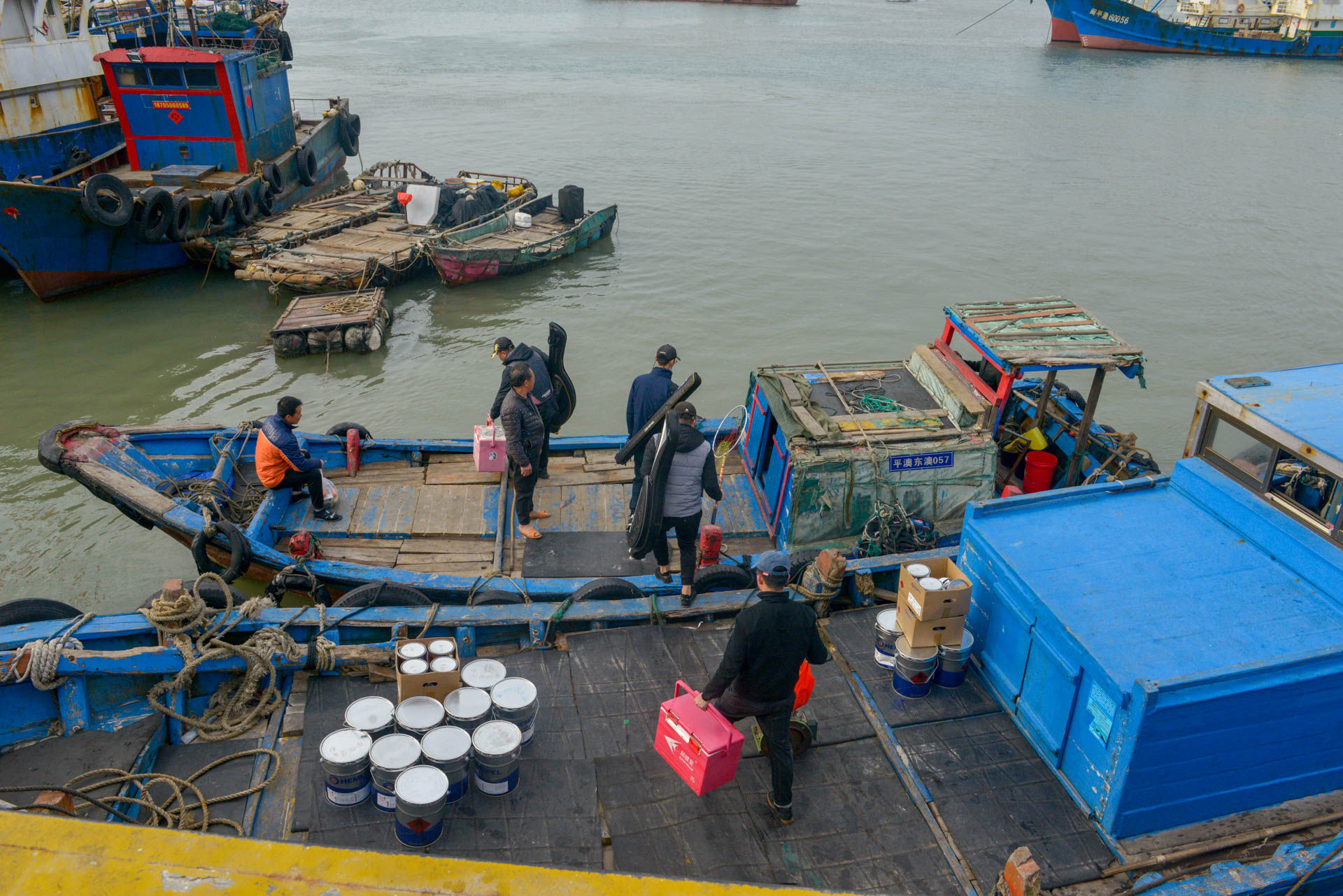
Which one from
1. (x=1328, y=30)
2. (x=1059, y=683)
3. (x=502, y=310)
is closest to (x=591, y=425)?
(x=502, y=310)

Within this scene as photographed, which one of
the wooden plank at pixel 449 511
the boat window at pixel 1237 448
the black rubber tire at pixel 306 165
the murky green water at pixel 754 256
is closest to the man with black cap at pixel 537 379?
the wooden plank at pixel 449 511

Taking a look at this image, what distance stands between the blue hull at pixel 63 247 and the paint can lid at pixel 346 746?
16021 millimetres

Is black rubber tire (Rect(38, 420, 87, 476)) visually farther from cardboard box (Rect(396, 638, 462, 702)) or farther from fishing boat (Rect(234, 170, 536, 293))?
fishing boat (Rect(234, 170, 536, 293))

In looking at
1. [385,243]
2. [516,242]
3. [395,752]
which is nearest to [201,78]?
[385,243]

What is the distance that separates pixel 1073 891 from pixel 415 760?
3586 millimetres

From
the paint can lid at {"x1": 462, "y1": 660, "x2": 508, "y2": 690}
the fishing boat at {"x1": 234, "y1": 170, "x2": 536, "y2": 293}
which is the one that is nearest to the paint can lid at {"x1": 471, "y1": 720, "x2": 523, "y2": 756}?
the paint can lid at {"x1": 462, "y1": 660, "x2": 508, "y2": 690}

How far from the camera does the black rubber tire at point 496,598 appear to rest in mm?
6914

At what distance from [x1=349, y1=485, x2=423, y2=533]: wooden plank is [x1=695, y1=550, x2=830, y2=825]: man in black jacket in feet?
15.2

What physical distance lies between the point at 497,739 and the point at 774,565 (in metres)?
1.91

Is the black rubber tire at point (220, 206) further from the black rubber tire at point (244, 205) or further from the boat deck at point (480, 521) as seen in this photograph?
the boat deck at point (480, 521)

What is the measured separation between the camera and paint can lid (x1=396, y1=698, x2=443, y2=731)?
16.3 feet

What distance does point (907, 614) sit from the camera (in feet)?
19.0

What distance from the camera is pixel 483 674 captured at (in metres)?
5.45

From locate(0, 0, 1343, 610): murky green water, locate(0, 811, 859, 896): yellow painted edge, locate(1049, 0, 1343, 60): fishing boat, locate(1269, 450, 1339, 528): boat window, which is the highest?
locate(1049, 0, 1343, 60): fishing boat
